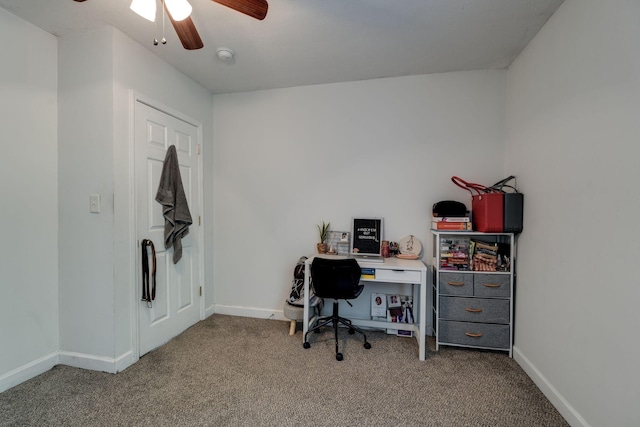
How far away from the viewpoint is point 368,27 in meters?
1.86

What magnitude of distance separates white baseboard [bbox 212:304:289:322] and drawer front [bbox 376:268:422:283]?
49.8 inches

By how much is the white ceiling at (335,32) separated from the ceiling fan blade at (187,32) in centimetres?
28

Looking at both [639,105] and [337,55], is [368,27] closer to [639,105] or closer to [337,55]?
[337,55]

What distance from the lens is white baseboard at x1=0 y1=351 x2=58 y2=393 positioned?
5.64 ft

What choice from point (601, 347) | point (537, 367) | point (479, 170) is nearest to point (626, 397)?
point (601, 347)

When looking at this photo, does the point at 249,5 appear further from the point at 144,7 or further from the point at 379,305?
the point at 379,305

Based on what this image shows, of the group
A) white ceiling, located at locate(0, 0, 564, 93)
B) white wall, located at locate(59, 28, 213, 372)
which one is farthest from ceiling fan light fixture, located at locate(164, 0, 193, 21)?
white wall, located at locate(59, 28, 213, 372)

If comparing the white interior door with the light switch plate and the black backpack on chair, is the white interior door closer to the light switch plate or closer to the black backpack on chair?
the light switch plate

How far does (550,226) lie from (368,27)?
1873 mm

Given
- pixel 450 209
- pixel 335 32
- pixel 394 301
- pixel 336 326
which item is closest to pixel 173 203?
pixel 336 326

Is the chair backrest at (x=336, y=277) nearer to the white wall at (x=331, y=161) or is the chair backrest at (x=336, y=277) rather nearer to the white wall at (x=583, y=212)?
the white wall at (x=331, y=161)

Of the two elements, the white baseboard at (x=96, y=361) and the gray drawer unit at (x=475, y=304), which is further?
the gray drawer unit at (x=475, y=304)

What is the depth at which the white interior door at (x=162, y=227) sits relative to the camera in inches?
83.5

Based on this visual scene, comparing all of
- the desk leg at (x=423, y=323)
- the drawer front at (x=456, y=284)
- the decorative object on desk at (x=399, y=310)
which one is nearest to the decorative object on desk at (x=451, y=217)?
the drawer front at (x=456, y=284)
